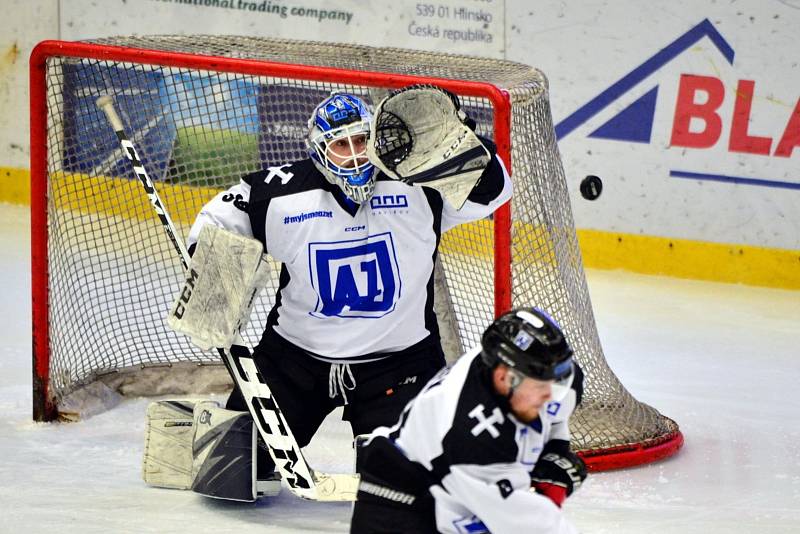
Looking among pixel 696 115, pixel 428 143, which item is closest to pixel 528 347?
pixel 428 143

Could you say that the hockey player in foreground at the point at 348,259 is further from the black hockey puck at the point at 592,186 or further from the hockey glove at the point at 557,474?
the black hockey puck at the point at 592,186

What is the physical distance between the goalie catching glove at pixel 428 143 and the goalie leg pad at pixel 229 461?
801 millimetres

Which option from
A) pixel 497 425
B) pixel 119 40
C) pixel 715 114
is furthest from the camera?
pixel 715 114

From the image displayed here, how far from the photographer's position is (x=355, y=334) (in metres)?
3.62

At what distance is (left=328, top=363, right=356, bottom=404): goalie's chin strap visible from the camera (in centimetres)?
366

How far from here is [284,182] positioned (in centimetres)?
359

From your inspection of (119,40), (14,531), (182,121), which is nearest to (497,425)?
(14,531)

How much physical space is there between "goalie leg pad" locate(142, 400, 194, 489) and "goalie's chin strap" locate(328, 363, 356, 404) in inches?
17.4

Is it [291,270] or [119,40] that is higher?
[119,40]

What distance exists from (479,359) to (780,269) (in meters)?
3.96

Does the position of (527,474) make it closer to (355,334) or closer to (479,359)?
(479,359)

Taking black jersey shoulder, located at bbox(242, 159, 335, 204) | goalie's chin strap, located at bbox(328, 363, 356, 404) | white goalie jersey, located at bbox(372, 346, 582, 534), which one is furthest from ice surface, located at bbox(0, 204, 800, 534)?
white goalie jersey, located at bbox(372, 346, 582, 534)

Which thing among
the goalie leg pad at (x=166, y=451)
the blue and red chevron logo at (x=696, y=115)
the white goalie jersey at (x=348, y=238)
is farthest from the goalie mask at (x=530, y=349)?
the blue and red chevron logo at (x=696, y=115)

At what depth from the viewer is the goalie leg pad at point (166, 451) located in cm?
388
